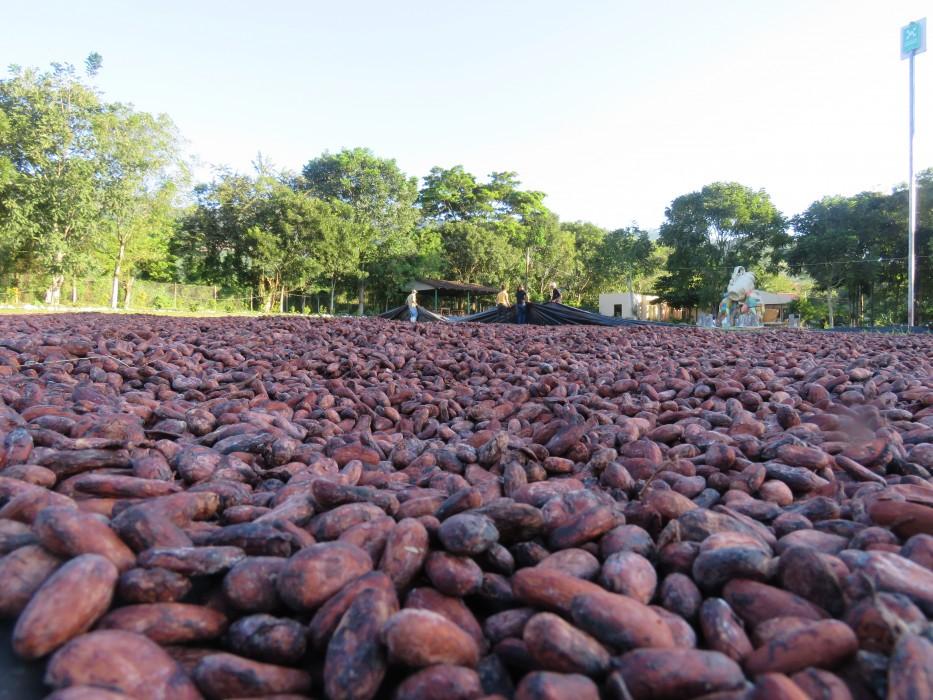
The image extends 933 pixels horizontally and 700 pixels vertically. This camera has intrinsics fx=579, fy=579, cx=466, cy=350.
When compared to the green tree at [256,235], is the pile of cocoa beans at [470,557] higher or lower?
lower

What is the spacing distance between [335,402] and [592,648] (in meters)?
2.05

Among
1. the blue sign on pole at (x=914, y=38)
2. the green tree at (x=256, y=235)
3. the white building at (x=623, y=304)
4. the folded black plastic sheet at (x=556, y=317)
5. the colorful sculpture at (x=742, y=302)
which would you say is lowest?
the folded black plastic sheet at (x=556, y=317)

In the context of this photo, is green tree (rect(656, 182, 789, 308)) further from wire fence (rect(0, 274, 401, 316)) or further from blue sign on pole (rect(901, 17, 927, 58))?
wire fence (rect(0, 274, 401, 316))

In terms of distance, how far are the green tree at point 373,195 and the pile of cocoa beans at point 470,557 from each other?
29.0 metres

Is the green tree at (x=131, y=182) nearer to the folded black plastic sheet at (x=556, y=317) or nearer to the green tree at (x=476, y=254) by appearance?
the green tree at (x=476, y=254)

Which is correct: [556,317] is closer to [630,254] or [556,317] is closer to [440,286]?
[440,286]

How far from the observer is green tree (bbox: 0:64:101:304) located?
18672 millimetres

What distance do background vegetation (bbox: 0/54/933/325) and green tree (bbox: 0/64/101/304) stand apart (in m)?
0.05

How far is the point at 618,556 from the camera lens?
100 centimetres

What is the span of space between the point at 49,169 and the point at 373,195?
15777 mm

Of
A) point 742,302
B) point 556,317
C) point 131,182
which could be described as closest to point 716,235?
point 742,302

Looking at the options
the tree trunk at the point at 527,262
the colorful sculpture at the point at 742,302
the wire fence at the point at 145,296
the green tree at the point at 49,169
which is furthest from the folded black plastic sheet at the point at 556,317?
the tree trunk at the point at 527,262

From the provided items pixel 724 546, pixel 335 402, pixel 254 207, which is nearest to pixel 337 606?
pixel 724 546

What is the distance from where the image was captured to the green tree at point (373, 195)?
30.5 m
